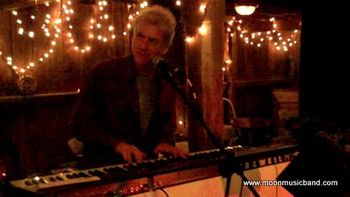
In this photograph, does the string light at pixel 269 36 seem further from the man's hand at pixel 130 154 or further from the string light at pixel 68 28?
the man's hand at pixel 130 154

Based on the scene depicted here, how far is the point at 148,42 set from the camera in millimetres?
2760

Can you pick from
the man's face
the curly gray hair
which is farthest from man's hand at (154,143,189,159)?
the curly gray hair

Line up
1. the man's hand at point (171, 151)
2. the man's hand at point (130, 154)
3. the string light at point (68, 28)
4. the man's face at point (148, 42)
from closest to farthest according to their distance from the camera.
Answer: the man's hand at point (130, 154)
the man's hand at point (171, 151)
the man's face at point (148, 42)
the string light at point (68, 28)

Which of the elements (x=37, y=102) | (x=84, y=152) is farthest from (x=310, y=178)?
(x=37, y=102)

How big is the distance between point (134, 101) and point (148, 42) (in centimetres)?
37

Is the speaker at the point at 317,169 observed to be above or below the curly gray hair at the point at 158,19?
below

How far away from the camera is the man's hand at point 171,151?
98.7 inches

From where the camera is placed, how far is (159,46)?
2.79 metres

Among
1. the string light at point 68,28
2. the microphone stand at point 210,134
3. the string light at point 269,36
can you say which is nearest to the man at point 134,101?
the microphone stand at point 210,134

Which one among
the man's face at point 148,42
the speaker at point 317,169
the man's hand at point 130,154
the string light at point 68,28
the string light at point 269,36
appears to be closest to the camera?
the speaker at point 317,169

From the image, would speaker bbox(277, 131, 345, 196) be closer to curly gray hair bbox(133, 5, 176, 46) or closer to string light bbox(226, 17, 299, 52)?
curly gray hair bbox(133, 5, 176, 46)

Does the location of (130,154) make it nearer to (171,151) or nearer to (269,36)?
(171,151)

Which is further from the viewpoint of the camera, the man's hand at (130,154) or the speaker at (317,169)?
the man's hand at (130,154)

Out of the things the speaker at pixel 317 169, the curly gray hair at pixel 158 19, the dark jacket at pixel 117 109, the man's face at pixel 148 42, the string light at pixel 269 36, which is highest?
the string light at pixel 269 36
